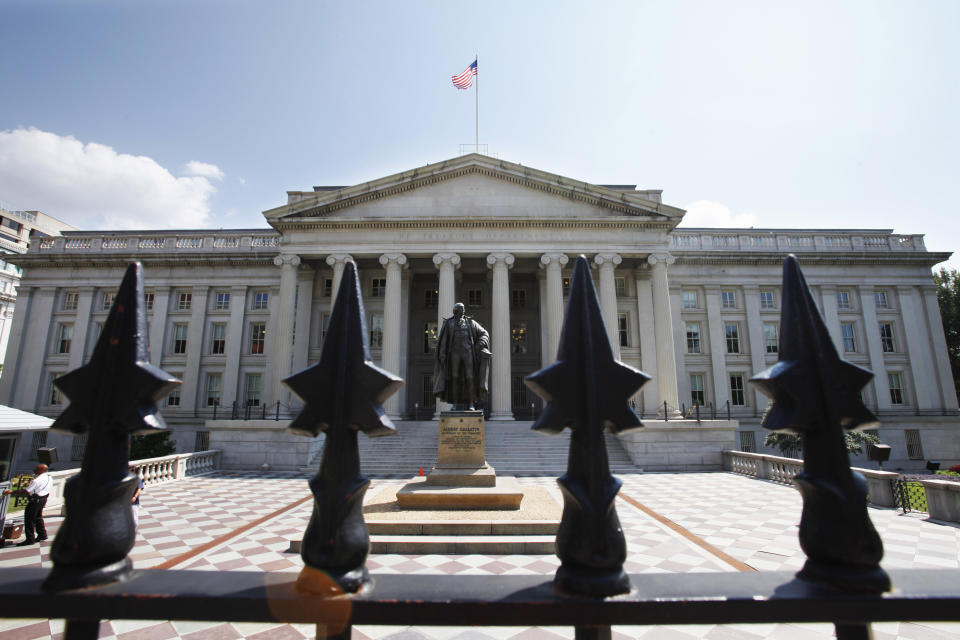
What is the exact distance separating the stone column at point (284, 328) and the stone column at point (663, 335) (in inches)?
920

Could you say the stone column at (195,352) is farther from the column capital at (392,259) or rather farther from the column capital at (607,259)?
the column capital at (607,259)

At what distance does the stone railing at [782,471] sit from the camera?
12750 mm

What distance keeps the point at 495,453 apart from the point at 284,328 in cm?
1611

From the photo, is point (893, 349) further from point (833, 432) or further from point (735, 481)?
point (833, 432)

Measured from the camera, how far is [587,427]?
1734 millimetres

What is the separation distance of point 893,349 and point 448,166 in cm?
3773

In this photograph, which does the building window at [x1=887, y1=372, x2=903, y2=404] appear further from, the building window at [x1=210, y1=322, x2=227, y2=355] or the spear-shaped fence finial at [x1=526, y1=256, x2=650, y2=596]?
the building window at [x1=210, y1=322, x2=227, y2=355]

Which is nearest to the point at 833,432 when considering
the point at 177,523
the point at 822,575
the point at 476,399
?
the point at 822,575

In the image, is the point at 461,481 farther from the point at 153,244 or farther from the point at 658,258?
the point at 153,244

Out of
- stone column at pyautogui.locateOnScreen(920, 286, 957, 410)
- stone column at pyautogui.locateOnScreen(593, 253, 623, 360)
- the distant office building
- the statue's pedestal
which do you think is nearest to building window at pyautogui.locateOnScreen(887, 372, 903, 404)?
stone column at pyautogui.locateOnScreen(920, 286, 957, 410)

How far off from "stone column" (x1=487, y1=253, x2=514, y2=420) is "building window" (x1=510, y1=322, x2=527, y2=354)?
6686 mm

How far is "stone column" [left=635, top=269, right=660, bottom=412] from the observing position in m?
29.7

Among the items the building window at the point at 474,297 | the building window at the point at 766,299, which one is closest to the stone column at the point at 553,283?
the building window at the point at 474,297

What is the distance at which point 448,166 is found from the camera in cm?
3098
